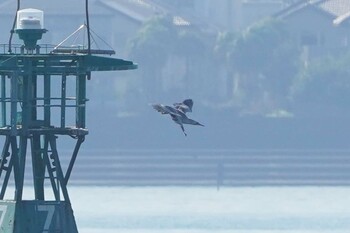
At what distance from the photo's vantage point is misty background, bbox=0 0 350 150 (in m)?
99.6

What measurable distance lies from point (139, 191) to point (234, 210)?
1635cm

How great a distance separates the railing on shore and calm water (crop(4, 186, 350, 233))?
94 centimetres

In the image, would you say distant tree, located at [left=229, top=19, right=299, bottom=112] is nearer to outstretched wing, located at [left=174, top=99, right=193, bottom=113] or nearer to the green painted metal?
the green painted metal

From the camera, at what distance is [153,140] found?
316 ft

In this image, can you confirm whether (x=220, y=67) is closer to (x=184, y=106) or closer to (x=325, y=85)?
(x=325, y=85)

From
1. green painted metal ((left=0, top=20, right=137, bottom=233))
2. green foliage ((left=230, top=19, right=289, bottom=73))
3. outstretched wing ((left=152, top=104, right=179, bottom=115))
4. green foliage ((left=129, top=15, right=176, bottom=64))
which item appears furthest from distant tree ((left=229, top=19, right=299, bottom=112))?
outstretched wing ((left=152, top=104, right=179, bottom=115))

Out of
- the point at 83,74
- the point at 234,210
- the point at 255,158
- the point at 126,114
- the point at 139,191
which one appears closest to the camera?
the point at 83,74

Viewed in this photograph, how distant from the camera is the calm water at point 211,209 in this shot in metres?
58.6

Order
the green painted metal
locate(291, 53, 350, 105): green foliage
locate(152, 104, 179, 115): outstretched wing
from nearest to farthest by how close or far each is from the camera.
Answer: locate(152, 104, 179, 115): outstretched wing
the green painted metal
locate(291, 53, 350, 105): green foliage

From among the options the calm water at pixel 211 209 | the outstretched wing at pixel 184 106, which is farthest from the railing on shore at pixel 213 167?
the outstretched wing at pixel 184 106

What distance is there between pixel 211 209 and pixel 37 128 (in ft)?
180

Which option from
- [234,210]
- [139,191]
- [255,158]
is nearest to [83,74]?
[234,210]

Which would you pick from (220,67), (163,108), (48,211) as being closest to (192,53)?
(220,67)

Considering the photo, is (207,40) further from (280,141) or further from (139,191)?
(139,191)
